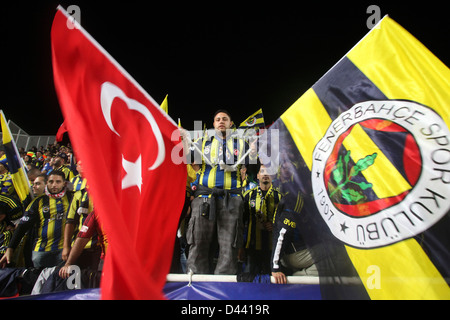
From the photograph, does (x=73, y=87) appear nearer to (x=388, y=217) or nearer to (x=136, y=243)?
(x=136, y=243)

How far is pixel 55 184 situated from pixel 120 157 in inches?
135

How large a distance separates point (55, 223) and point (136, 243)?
3.30m

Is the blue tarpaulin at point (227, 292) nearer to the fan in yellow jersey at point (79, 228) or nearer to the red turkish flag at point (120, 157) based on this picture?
the red turkish flag at point (120, 157)

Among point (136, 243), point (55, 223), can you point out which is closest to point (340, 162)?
point (136, 243)

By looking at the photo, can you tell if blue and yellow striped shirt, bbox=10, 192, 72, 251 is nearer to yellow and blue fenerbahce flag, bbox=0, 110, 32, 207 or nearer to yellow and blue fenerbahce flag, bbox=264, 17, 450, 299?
yellow and blue fenerbahce flag, bbox=0, 110, 32, 207

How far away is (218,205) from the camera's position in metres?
3.38

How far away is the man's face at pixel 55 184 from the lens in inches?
177

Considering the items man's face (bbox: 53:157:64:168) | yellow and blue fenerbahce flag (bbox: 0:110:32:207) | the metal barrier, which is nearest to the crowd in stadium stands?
yellow and blue fenerbahce flag (bbox: 0:110:32:207)

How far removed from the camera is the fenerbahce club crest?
1.44 metres

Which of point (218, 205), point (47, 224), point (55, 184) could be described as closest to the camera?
point (218, 205)

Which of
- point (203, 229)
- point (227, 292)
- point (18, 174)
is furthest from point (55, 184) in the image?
point (227, 292)

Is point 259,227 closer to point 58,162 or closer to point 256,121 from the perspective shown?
point 256,121

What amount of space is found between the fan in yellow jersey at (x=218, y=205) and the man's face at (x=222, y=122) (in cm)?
9

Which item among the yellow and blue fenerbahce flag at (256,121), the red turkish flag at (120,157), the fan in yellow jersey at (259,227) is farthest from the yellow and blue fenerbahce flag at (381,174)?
the yellow and blue fenerbahce flag at (256,121)
